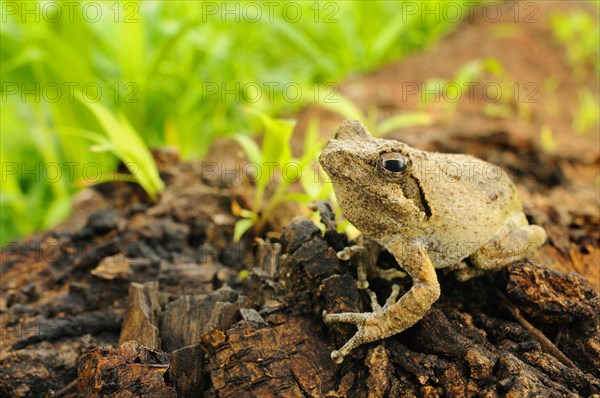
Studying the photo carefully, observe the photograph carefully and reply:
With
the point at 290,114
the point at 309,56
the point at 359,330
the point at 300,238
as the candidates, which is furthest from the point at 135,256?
the point at 309,56

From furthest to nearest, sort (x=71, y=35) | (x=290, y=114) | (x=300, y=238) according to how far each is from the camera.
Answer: (x=290, y=114) < (x=71, y=35) < (x=300, y=238)

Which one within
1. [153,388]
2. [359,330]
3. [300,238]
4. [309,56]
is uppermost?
[309,56]

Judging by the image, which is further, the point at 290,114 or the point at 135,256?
the point at 290,114

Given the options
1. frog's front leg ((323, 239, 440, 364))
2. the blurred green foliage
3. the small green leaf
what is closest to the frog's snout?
frog's front leg ((323, 239, 440, 364))

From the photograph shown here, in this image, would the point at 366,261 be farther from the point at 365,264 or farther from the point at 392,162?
Answer: the point at 392,162

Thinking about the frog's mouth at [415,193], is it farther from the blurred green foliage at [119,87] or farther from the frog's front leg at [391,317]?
the blurred green foliage at [119,87]

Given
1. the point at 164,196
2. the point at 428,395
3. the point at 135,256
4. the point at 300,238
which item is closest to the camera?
the point at 428,395

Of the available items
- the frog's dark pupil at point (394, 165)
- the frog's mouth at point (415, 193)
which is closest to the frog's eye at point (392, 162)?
the frog's dark pupil at point (394, 165)

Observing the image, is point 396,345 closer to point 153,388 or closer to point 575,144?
point 153,388

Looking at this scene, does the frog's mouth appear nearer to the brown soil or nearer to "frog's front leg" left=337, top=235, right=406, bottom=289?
"frog's front leg" left=337, top=235, right=406, bottom=289
